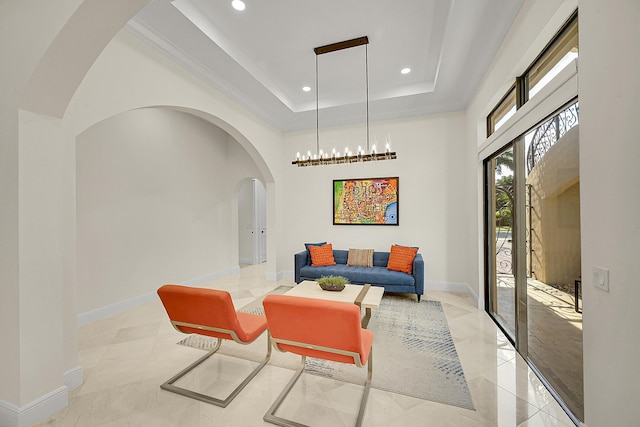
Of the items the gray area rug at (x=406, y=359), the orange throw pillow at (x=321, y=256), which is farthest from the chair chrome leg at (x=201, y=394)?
the orange throw pillow at (x=321, y=256)

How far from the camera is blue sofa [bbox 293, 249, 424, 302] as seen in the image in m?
4.28

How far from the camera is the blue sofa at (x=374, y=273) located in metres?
4.28

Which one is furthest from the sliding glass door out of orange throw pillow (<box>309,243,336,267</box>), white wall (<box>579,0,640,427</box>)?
orange throw pillow (<box>309,243,336,267</box>)

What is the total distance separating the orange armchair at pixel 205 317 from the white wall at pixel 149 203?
7.06 feet

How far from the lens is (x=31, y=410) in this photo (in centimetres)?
181

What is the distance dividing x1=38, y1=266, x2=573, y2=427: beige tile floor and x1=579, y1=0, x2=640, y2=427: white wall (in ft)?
2.08

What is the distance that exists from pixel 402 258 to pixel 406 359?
2172mm

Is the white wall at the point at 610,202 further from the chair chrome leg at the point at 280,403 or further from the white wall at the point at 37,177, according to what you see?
the white wall at the point at 37,177

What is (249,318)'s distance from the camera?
2.56 metres

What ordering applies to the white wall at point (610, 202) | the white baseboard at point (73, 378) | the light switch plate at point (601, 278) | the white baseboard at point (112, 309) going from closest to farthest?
the white wall at point (610, 202), the light switch plate at point (601, 278), the white baseboard at point (73, 378), the white baseboard at point (112, 309)

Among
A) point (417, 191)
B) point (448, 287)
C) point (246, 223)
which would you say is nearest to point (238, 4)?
point (417, 191)

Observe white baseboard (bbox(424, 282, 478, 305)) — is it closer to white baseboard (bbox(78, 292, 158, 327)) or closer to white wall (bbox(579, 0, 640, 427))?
white wall (bbox(579, 0, 640, 427))

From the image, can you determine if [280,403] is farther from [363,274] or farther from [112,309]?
[112,309]

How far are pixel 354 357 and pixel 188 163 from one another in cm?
478
